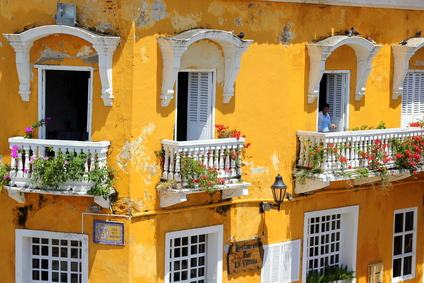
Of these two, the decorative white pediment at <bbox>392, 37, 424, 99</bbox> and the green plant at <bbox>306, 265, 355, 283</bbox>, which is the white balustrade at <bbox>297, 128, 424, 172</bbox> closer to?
the decorative white pediment at <bbox>392, 37, 424, 99</bbox>

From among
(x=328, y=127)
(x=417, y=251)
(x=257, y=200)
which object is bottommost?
(x=417, y=251)

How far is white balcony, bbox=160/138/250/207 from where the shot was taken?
74.2 ft

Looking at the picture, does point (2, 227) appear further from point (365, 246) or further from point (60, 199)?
point (365, 246)

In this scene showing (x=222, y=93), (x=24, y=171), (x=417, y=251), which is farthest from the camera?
(x=417, y=251)

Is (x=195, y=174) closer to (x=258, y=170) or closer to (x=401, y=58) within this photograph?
(x=258, y=170)

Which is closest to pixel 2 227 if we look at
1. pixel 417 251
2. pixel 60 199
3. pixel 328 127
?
pixel 60 199

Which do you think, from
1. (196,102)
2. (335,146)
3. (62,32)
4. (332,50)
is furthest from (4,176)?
(332,50)

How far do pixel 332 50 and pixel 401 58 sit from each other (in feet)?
9.38

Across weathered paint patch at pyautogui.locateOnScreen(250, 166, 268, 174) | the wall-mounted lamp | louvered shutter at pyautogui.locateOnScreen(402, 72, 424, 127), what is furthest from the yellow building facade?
louvered shutter at pyautogui.locateOnScreen(402, 72, 424, 127)

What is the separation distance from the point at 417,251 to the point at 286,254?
17.5 feet

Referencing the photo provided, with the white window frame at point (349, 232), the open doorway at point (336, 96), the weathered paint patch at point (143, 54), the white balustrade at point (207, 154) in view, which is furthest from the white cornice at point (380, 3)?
the white window frame at point (349, 232)

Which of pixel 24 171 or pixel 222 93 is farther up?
pixel 222 93

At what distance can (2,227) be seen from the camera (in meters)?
23.4

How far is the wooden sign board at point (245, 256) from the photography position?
2462cm
